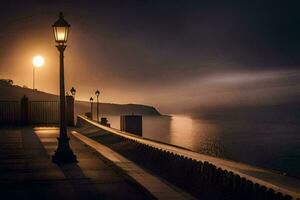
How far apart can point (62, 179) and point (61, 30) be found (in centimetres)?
554

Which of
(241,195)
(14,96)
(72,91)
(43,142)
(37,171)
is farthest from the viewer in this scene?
(14,96)

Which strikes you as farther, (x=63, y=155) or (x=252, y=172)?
(x=63, y=155)

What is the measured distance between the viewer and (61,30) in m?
15.8

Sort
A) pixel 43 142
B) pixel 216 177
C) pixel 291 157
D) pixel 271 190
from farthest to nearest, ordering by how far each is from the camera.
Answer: pixel 291 157
pixel 43 142
pixel 216 177
pixel 271 190

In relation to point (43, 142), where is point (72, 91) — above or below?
above

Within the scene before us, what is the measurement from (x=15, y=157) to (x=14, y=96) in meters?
132

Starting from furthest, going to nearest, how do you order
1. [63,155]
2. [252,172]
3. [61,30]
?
[63,155], [61,30], [252,172]

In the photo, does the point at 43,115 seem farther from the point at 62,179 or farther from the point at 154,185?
the point at 154,185

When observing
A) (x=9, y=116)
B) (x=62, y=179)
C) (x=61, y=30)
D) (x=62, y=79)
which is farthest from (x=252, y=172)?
(x=9, y=116)

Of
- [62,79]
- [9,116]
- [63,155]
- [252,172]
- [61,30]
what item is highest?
[61,30]

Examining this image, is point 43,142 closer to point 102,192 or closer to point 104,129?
point 104,129

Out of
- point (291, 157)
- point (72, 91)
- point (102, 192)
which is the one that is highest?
point (72, 91)

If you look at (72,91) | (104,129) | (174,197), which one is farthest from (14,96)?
(174,197)

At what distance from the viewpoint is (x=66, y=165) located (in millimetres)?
15242
